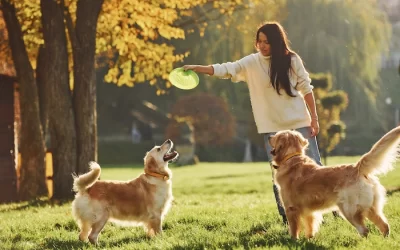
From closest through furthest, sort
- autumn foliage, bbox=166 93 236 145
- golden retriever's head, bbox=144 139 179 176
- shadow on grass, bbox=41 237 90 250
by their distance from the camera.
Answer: shadow on grass, bbox=41 237 90 250 → golden retriever's head, bbox=144 139 179 176 → autumn foliage, bbox=166 93 236 145

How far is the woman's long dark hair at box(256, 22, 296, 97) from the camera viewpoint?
6.85 m

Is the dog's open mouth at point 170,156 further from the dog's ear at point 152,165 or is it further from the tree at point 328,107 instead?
the tree at point 328,107

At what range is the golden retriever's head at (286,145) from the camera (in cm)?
619

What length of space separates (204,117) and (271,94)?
118 feet

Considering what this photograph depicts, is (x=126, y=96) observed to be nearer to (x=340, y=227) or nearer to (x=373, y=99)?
(x=373, y=99)

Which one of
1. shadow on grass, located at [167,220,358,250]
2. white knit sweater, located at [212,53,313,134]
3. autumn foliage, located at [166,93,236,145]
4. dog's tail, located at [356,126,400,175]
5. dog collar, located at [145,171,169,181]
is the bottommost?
autumn foliage, located at [166,93,236,145]

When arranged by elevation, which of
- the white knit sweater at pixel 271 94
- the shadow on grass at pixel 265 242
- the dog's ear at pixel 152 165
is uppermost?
the white knit sweater at pixel 271 94

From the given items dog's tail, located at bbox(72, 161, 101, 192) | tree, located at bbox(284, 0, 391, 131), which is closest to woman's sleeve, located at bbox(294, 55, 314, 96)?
dog's tail, located at bbox(72, 161, 101, 192)

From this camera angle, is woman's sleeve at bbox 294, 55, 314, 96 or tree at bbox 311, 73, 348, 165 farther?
tree at bbox 311, 73, 348, 165

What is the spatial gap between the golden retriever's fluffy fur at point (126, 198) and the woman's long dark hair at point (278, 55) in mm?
1432

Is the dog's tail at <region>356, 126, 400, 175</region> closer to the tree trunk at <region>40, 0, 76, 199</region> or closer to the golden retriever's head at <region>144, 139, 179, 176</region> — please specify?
the golden retriever's head at <region>144, 139, 179, 176</region>

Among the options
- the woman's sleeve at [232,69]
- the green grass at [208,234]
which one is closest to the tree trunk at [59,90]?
the green grass at [208,234]

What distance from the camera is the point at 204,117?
42875 millimetres

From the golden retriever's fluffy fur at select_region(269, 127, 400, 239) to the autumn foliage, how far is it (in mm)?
35714
